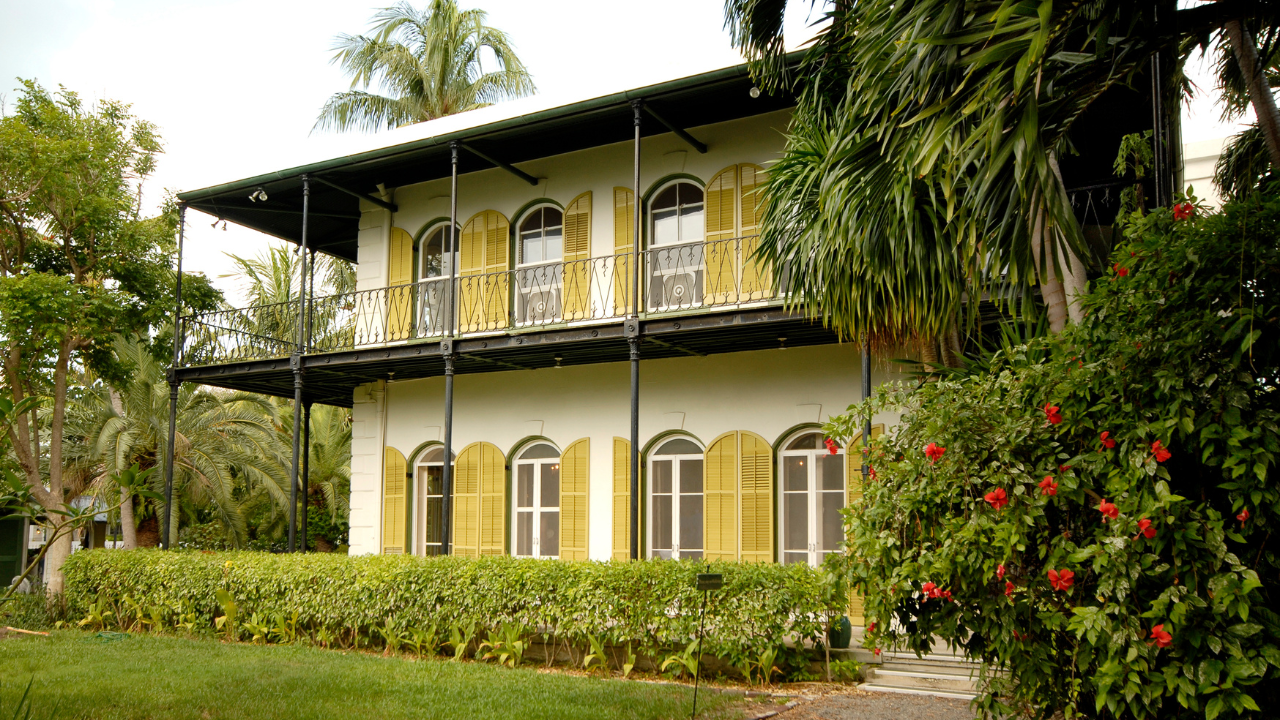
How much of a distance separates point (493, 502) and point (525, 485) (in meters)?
0.48

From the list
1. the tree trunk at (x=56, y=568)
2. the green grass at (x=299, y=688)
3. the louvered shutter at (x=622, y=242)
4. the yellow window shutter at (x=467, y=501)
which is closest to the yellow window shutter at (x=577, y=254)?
the louvered shutter at (x=622, y=242)

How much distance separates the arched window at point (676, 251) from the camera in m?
10.9

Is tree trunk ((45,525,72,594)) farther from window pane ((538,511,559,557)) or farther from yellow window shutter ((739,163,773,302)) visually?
yellow window shutter ((739,163,773,302))

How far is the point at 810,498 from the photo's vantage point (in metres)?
10.3

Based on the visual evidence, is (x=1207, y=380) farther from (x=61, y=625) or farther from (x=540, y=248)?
(x=61, y=625)

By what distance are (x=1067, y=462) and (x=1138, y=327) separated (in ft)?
2.11

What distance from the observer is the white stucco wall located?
1042 cm

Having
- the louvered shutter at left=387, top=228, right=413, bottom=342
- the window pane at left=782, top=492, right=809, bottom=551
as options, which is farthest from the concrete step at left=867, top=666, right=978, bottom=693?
the louvered shutter at left=387, top=228, right=413, bottom=342

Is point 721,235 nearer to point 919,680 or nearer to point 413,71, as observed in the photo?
point 919,680

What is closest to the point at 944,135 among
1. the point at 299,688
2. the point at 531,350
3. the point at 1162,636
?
the point at 1162,636

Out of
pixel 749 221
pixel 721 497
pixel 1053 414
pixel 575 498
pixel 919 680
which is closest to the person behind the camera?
pixel 1053 414

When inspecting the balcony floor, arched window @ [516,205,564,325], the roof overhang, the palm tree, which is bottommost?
the balcony floor

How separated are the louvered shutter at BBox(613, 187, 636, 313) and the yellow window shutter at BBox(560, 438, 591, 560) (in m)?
1.80

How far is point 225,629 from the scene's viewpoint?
1045cm
